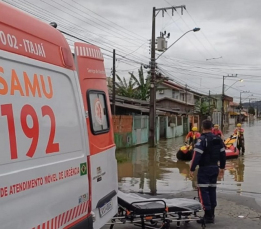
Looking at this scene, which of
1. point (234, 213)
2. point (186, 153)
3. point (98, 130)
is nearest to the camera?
point (98, 130)

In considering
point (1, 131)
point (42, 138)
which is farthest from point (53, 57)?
point (1, 131)

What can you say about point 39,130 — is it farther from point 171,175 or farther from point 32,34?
point 171,175

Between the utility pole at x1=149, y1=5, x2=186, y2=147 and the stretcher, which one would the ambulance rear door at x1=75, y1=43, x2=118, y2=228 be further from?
the utility pole at x1=149, y1=5, x2=186, y2=147

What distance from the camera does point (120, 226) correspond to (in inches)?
246

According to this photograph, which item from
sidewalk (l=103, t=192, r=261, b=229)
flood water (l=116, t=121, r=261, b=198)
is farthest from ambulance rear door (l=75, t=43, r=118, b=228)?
flood water (l=116, t=121, r=261, b=198)

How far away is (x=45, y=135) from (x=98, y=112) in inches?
61.6

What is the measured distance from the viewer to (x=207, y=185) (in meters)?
6.38

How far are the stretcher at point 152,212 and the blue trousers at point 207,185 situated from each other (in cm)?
48

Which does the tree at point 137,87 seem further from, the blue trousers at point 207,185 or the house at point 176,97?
the blue trousers at point 207,185

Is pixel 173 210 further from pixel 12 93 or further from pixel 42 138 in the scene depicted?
pixel 12 93

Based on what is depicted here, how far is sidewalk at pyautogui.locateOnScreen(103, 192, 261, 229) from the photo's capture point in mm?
6312

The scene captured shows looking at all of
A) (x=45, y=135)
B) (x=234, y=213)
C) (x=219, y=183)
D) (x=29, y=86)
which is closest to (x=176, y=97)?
(x=219, y=183)

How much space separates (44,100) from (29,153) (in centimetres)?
49

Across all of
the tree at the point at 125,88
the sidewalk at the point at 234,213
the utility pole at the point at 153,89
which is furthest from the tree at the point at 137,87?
the sidewalk at the point at 234,213
